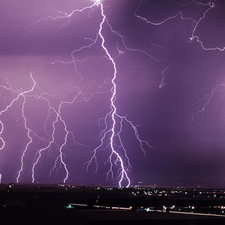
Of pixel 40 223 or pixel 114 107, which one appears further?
pixel 114 107

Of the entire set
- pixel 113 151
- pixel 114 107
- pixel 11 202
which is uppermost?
pixel 114 107

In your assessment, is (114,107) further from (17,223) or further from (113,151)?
(17,223)

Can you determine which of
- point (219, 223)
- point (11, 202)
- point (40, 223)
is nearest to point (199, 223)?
point (219, 223)

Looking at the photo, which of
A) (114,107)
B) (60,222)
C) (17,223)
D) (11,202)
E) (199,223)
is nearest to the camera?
(17,223)

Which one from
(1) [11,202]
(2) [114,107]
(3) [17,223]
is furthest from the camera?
(2) [114,107]

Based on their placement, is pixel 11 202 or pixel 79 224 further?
pixel 11 202

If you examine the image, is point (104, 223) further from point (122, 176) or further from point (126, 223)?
point (122, 176)

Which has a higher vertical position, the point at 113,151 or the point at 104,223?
the point at 113,151

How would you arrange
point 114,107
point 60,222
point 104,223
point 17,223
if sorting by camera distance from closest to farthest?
point 17,223, point 60,222, point 104,223, point 114,107

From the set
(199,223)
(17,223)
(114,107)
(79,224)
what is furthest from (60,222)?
(114,107)
